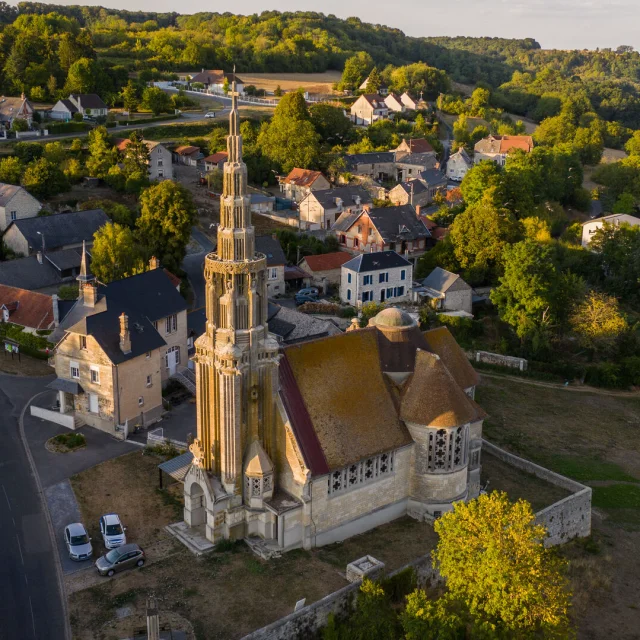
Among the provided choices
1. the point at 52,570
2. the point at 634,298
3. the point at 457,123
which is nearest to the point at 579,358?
the point at 634,298

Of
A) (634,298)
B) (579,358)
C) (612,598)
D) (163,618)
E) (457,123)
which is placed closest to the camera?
(163,618)

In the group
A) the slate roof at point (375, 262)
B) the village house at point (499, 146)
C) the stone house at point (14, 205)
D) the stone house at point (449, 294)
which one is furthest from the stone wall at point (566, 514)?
the village house at point (499, 146)

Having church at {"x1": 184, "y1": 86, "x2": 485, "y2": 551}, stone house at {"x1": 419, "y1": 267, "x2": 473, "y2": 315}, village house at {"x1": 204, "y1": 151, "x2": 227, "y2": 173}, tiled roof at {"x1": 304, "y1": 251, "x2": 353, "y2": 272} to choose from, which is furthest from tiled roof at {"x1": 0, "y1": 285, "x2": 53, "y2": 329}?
village house at {"x1": 204, "y1": 151, "x2": 227, "y2": 173}

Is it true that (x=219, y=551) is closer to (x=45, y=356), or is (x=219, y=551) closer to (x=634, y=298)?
(x=45, y=356)

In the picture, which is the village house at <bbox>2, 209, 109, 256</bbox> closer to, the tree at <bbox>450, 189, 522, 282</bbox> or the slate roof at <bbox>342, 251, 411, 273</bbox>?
the slate roof at <bbox>342, 251, 411, 273</bbox>

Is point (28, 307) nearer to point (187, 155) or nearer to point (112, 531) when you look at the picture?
point (112, 531)

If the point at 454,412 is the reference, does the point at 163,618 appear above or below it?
below

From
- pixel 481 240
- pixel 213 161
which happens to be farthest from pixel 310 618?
pixel 213 161
